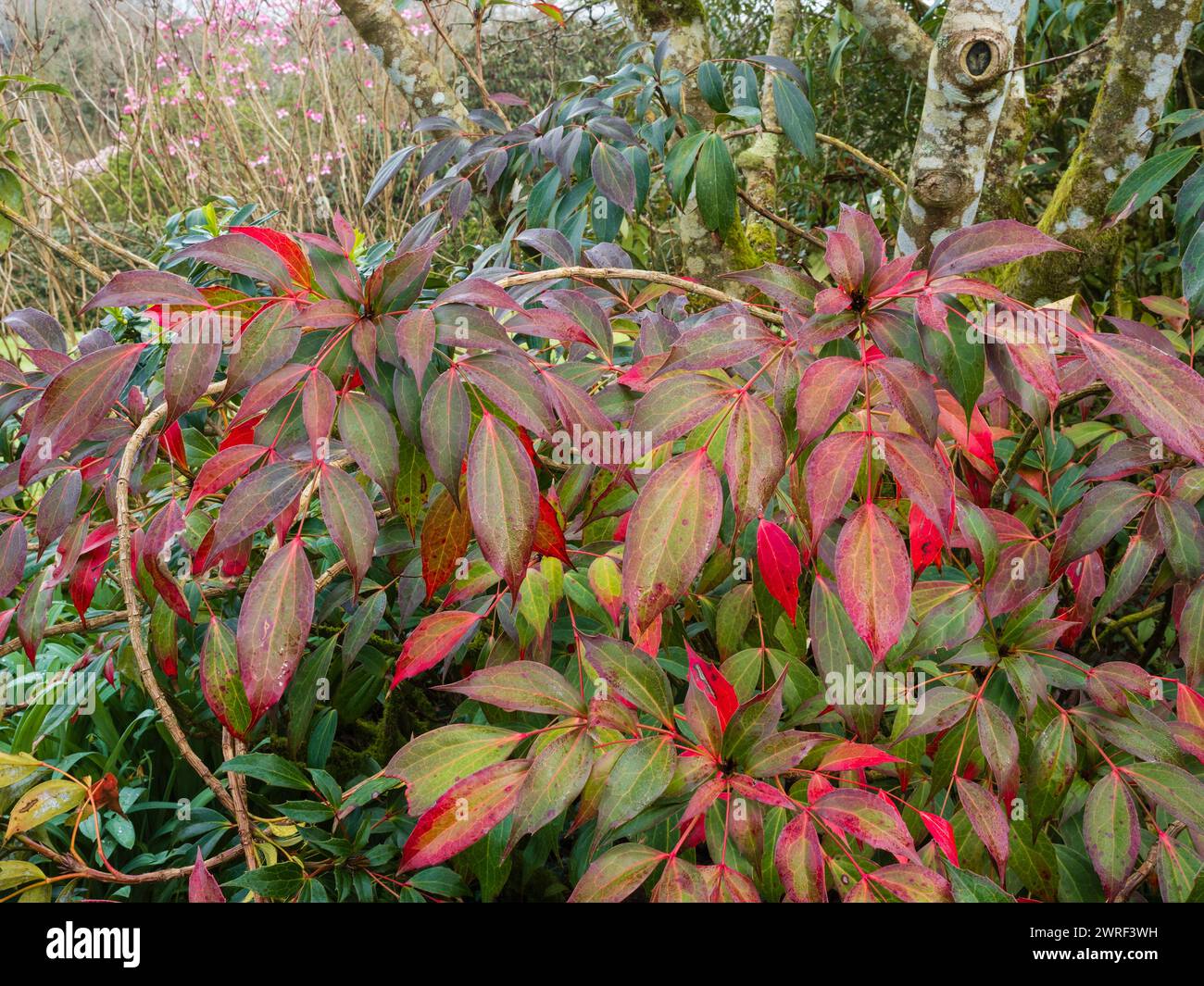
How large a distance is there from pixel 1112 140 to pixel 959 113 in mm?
359

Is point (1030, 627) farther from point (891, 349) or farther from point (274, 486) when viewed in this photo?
point (274, 486)

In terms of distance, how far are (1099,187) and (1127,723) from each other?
126 cm

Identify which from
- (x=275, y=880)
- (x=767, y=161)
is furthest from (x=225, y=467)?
(x=767, y=161)

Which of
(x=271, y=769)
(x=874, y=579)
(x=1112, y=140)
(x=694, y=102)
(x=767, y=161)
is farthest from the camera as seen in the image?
(x=767, y=161)

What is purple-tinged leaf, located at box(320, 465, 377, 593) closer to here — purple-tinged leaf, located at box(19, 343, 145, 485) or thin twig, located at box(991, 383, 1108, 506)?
purple-tinged leaf, located at box(19, 343, 145, 485)

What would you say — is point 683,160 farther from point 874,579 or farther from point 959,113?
point 874,579

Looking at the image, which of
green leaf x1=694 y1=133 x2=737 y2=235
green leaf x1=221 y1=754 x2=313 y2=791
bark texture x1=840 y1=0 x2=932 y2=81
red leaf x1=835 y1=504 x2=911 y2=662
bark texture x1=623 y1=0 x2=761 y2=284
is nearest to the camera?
red leaf x1=835 y1=504 x2=911 y2=662

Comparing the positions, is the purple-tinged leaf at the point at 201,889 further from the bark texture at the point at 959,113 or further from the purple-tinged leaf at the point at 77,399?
the bark texture at the point at 959,113

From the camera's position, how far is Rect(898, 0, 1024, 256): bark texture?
157cm

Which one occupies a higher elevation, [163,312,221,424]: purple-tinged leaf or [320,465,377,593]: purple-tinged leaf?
[163,312,221,424]: purple-tinged leaf

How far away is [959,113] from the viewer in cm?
162

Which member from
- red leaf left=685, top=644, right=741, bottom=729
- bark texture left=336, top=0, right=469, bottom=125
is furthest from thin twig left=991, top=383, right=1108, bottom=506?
bark texture left=336, top=0, right=469, bottom=125

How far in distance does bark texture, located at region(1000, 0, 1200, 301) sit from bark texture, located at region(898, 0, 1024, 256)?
0.72ft

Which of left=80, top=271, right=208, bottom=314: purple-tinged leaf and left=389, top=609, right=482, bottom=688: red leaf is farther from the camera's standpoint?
left=389, top=609, right=482, bottom=688: red leaf
